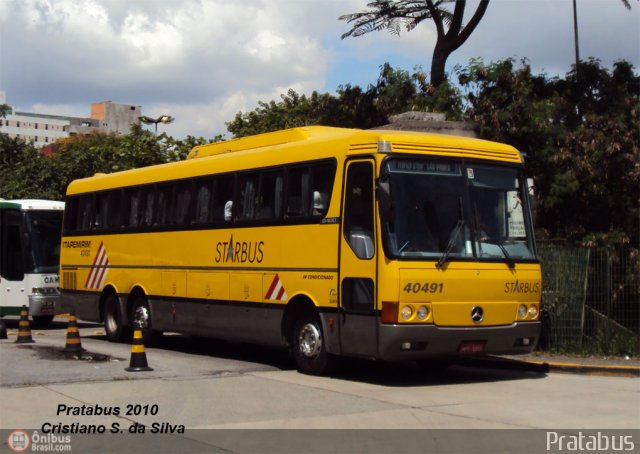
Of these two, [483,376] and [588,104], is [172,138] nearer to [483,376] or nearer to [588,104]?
[588,104]

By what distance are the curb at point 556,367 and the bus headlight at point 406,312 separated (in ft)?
12.1

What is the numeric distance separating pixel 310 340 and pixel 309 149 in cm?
279

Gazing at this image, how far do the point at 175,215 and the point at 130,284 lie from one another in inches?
87.5

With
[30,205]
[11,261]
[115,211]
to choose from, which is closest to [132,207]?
[115,211]

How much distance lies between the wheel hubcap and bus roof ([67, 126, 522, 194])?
246 centimetres

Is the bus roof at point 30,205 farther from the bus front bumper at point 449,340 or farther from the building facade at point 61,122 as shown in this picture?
the building facade at point 61,122

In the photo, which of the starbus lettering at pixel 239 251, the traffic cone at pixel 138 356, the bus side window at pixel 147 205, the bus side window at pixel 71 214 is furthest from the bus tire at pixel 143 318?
the traffic cone at pixel 138 356

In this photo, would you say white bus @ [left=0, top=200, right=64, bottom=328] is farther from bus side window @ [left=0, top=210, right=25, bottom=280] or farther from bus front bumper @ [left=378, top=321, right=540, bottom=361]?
bus front bumper @ [left=378, top=321, right=540, bottom=361]

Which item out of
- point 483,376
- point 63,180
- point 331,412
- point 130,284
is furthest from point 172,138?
point 331,412

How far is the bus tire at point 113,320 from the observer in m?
18.4

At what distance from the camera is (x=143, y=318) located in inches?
695

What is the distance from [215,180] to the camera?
1562cm

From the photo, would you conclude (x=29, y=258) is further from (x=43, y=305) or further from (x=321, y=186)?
(x=321, y=186)

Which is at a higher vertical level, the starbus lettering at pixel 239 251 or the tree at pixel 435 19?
the tree at pixel 435 19
